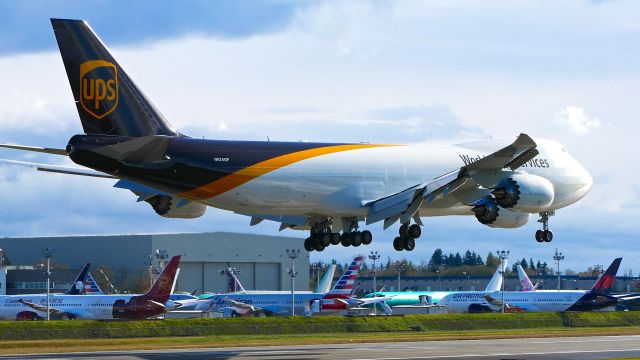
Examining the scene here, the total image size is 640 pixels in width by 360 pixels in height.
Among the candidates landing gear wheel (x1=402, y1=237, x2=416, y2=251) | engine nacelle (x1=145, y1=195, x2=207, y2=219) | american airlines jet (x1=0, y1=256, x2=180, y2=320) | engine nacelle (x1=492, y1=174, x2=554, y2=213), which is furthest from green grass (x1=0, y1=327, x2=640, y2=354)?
engine nacelle (x1=492, y1=174, x2=554, y2=213)

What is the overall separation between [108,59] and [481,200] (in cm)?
1975

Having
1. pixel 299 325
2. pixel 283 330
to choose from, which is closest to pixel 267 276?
pixel 299 325

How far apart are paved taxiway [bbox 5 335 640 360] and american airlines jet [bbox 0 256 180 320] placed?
35778 mm

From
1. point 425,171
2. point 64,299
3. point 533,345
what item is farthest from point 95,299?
point 425,171

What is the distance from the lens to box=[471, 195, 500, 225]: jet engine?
178 feet

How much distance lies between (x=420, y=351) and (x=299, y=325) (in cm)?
2727

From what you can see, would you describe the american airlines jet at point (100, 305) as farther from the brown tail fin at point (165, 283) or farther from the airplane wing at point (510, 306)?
the airplane wing at point (510, 306)

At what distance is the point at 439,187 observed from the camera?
52.5 meters

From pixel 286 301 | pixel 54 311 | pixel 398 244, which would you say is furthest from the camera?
pixel 286 301

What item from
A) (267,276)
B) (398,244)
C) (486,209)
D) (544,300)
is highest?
(486,209)

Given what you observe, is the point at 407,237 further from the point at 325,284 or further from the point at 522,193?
the point at 325,284

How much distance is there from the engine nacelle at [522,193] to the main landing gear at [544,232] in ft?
14.5

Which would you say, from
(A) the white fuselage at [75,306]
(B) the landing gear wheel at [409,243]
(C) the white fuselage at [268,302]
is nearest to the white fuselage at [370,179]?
(B) the landing gear wheel at [409,243]

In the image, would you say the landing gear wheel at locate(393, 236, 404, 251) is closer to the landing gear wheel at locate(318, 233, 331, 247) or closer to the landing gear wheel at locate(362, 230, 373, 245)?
the landing gear wheel at locate(362, 230, 373, 245)
